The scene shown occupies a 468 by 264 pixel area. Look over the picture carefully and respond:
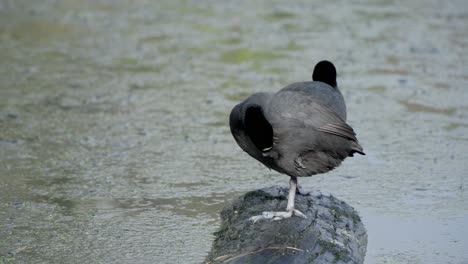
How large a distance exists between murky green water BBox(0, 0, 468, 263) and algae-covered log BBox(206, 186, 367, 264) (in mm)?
292

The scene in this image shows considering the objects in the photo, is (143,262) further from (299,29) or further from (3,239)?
(299,29)

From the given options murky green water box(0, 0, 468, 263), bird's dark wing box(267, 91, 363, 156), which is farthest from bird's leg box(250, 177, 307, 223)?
murky green water box(0, 0, 468, 263)

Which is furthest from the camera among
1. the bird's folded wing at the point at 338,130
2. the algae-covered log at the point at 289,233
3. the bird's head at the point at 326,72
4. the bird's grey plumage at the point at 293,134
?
the bird's head at the point at 326,72

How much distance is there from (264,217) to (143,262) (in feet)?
2.30

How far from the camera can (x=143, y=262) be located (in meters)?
4.24

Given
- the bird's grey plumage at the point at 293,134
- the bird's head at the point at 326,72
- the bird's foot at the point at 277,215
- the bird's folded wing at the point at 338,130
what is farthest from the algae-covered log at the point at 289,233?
Answer: the bird's head at the point at 326,72

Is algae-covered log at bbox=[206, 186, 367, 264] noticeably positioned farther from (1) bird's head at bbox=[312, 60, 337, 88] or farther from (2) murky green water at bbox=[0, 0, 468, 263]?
(1) bird's head at bbox=[312, 60, 337, 88]

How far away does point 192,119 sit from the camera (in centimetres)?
Answer: 706

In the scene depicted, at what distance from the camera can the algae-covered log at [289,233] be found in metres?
3.66

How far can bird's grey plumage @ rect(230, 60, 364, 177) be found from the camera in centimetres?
394

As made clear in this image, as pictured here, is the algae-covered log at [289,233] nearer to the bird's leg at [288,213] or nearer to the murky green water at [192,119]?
the bird's leg at [288,213]

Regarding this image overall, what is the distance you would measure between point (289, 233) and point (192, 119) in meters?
3.31

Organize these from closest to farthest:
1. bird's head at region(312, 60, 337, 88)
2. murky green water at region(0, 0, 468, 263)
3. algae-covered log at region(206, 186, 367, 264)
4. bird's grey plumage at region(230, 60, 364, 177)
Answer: algae-covered log at region(206, 186, 367, 264) < bird's grey plumage at region(230, 60, 364, 177) < bird's head at region(312, 60, 337, 88) < murky green water at region(0, 0, 468, 263)

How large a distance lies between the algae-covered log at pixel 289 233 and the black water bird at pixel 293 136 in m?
0.12
